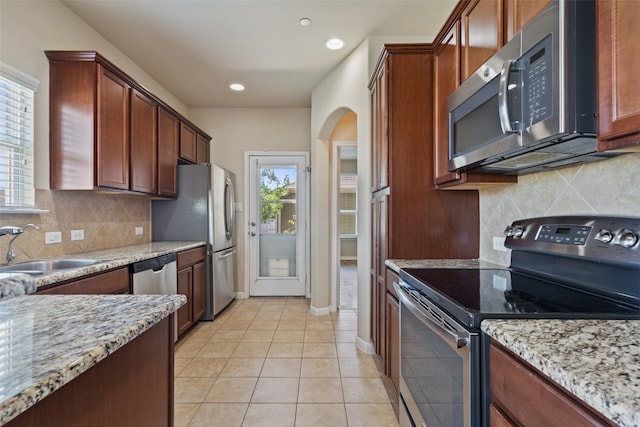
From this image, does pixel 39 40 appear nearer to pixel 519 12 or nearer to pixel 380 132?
pixel 380 132

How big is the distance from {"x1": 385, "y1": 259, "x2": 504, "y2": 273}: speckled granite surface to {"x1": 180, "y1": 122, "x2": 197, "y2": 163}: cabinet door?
Answer: 2.83m

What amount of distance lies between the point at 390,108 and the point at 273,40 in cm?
145

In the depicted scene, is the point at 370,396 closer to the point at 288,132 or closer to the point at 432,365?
the point at 432,365

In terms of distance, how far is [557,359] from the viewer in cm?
62

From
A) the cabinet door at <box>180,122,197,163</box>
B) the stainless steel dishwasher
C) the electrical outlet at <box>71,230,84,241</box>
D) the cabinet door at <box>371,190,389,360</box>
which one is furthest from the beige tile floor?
the cabinet door at <box>180,122,197,163</box>

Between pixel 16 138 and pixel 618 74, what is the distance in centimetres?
298

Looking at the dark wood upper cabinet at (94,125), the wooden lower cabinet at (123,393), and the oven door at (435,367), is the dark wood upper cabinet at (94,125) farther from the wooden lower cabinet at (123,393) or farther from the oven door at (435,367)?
the oven door at (435,367)

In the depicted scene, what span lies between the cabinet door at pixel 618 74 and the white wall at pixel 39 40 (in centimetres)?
295

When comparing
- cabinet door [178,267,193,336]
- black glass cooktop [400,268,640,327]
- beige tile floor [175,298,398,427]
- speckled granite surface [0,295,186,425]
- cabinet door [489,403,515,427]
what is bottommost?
beige tile floor [175,298,398,427]

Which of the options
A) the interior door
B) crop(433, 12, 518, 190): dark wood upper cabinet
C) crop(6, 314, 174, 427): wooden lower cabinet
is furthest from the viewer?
the interior door

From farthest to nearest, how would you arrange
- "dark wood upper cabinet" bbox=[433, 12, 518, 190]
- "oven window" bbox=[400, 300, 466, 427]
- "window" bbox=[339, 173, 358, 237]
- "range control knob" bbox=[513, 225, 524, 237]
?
"window" bbox=[339, 173, 358, 237] → "range control knob" bbox=[513, 225, 524, 237] → "dark wood upper cabinet" bbox=[433, 12, 518, 190] → "oven window" bbox=[400, 300, 466, 427]

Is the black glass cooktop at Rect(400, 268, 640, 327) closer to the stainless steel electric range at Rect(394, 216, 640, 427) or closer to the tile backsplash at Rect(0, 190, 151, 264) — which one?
the stainless steel electric range at Rect(394, 216, 640, 427)

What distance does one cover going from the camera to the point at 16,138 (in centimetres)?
196

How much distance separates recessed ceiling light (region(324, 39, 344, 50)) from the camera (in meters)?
2.79
